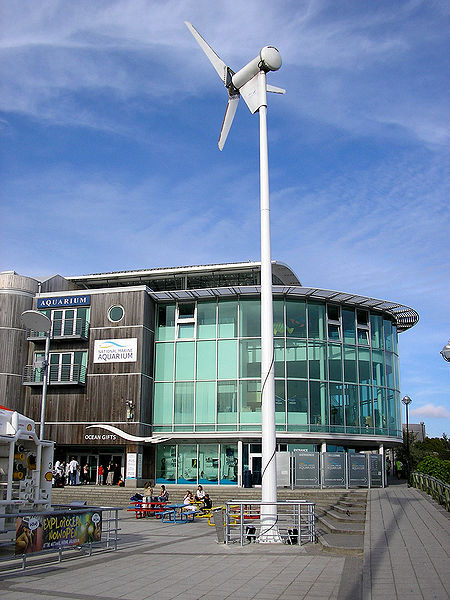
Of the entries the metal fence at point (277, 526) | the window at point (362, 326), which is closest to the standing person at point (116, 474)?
the window at point (362, 326)

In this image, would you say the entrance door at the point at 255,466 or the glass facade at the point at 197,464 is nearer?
the entrance door at the point at 255,466

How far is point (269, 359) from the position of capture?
16.8m

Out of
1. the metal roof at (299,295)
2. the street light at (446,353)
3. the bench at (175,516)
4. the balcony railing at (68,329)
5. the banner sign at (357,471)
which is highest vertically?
the metal roof at (299,295)

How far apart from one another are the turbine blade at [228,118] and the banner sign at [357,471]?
20.5 metres

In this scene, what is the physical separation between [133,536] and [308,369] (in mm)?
20050

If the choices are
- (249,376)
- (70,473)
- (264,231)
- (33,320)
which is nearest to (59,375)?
(70,473)

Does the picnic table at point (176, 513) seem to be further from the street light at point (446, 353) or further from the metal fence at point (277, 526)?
the street light at point (446, 353)

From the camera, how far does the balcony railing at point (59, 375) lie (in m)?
39.0

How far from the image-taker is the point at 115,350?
38812 mm

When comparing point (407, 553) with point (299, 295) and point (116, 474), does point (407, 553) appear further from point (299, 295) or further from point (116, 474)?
point (116, 474)

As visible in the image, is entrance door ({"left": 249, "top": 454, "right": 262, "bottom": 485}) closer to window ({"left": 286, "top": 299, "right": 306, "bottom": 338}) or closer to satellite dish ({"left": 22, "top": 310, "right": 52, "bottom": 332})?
window ({"left": 286, "top": 299, "right": 306, "bottom": 338})

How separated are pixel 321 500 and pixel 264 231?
1597 cm

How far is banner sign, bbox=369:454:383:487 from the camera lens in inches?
1377

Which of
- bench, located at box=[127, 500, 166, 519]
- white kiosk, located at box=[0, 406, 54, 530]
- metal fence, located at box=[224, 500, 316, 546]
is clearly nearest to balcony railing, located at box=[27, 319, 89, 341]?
bench, located at box=[127, 500, 166, 519]
